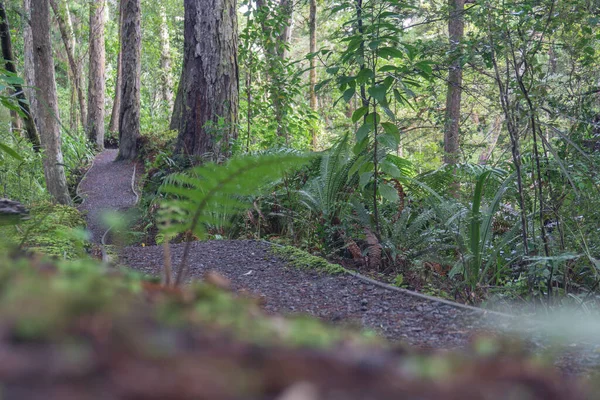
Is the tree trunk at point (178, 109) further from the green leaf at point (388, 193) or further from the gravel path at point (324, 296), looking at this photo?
the green leaf at point (388, 193)

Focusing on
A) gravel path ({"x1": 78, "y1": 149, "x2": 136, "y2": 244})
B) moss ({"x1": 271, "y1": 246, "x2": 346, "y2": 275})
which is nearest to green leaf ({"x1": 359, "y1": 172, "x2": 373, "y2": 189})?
moss ({"x1": 271, "y1": 246, "x2": 346, "y2": 275})

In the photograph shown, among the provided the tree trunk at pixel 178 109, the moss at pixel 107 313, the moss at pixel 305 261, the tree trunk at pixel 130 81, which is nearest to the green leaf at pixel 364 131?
the moss at pixel 305 261

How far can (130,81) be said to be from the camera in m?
14.1

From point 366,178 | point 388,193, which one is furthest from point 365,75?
point 388,193

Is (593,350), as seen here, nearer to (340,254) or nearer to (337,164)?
(340,254)

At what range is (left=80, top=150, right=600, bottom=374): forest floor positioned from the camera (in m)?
2.20

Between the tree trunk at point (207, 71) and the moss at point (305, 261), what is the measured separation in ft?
14.7

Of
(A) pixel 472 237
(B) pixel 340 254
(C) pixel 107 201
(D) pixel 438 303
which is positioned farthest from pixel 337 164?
(C) pixel 107 201

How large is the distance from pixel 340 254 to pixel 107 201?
6.40 meters

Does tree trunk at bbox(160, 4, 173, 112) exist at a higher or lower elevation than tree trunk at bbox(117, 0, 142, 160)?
higher

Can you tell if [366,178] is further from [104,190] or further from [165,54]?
[165,54]

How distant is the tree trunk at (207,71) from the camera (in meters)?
8.80

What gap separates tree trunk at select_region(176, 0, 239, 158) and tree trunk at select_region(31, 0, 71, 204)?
2224 mm

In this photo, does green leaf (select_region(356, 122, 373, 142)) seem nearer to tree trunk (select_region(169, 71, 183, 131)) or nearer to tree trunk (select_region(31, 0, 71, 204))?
tree trunk (select_region(31, 0, 71, 204))
